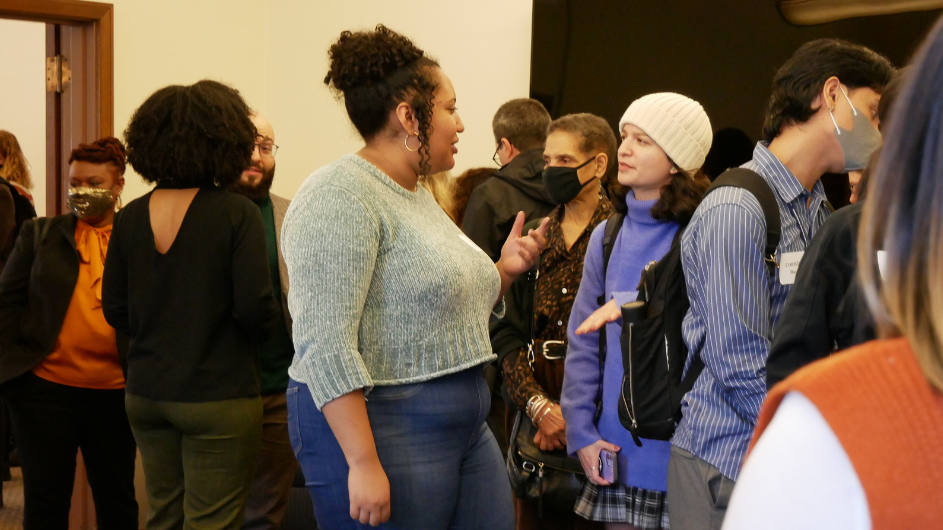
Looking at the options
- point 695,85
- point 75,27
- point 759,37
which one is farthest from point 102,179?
point 759,37

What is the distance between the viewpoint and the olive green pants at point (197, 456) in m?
2.31

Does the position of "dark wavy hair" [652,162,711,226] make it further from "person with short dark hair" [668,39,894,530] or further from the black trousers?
the black trousers

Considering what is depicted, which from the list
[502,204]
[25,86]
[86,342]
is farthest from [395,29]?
[25,86]

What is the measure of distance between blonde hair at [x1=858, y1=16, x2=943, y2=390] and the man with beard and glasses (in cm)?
260

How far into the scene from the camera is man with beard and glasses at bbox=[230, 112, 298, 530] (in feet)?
9.89

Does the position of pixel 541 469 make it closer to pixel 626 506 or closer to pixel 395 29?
pixel 626 506

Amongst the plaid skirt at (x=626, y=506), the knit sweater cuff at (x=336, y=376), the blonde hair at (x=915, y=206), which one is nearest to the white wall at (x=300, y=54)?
the plaid skirt at (x=626, y=506)

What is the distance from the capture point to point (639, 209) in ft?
7.16

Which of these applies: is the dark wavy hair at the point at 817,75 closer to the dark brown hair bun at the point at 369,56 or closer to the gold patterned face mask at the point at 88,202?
the dark brown hair bun at the point at 369,56

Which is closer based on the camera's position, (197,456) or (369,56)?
(369,56)

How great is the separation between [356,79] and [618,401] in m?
0.96

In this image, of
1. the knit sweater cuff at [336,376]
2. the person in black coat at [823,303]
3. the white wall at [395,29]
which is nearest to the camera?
the person in black coat at [823,303]

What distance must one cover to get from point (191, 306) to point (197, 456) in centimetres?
41

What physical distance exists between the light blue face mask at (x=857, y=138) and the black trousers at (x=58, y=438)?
2.42 m
